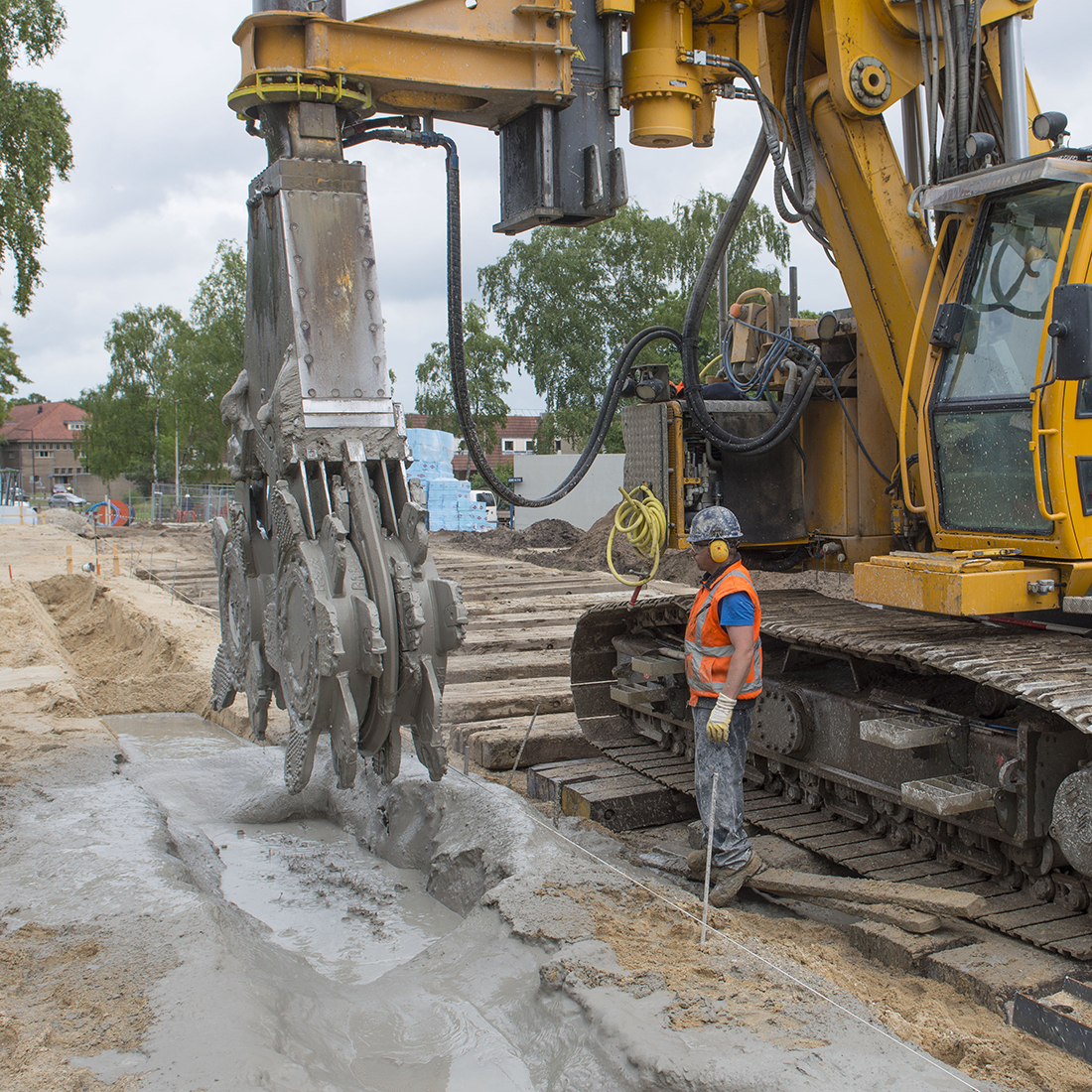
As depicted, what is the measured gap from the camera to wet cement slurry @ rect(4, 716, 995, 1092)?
3.04 m

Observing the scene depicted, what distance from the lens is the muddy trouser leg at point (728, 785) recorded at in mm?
4828

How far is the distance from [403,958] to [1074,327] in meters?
3.63

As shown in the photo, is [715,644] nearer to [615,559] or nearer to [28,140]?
[615,559]

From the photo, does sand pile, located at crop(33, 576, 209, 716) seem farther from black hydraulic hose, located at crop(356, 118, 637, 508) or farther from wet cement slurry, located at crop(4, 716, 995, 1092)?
black hydraulic hose, located at crop(356, 118, 637, 508)

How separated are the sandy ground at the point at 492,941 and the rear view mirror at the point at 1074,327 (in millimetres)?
2337

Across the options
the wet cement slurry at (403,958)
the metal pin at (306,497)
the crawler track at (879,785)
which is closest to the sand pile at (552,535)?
the crawler track at (879,785)

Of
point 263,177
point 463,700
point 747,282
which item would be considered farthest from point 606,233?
point 263,177

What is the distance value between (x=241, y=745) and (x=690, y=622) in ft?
14.6

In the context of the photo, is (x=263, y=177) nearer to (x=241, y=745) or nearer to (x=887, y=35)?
(x=887, y=35)

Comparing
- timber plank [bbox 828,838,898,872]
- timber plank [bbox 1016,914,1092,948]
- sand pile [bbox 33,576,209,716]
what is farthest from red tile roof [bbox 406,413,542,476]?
timber plank [bbox 1016,914,1092,948]

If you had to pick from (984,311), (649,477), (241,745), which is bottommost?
(241,745)

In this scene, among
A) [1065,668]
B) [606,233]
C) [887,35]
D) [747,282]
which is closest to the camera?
[1065,668]

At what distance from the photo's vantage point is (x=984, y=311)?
15.4 feet

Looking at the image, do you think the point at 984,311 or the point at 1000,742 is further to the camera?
the point at 984,311
